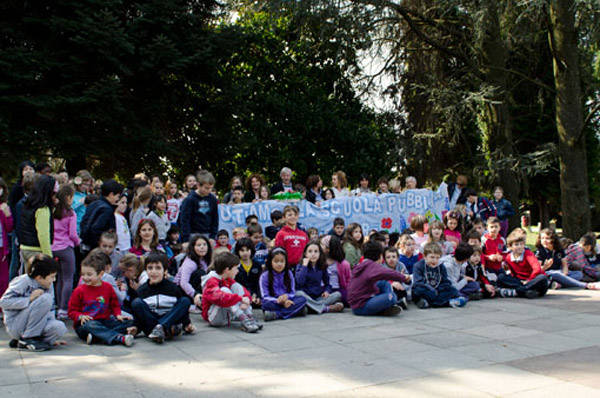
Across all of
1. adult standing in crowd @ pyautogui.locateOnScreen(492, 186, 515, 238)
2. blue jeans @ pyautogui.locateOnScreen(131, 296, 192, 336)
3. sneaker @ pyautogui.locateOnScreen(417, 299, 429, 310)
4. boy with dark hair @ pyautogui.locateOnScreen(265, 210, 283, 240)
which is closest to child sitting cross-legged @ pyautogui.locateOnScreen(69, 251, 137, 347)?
blue jeans @ pyautogui.locateOnScreen(131, 296, 192, 336)

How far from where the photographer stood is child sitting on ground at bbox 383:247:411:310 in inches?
324

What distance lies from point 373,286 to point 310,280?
965 mm

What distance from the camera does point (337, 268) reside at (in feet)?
28.0

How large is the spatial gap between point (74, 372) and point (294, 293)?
3.48 metres

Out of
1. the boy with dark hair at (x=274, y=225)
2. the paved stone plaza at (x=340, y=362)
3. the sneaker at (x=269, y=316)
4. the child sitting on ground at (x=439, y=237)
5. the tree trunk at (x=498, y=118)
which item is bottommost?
the paved stone plaza at (x=340, y=362)

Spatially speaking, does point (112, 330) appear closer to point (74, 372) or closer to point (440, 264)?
point (74, 372)

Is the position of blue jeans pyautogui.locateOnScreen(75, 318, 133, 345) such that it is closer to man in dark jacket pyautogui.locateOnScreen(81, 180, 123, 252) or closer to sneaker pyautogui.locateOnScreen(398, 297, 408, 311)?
man in dark jacket pyautogui.locateOnScreen(81, 180, 123, 252)

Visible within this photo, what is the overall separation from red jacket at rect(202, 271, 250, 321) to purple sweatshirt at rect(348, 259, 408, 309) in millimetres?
1660

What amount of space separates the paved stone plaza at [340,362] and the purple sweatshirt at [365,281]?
1.62 ft

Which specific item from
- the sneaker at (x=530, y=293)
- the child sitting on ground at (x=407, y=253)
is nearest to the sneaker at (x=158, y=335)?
the child sitting on ground at (x=407, y=253)

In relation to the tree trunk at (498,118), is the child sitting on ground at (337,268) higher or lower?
lower

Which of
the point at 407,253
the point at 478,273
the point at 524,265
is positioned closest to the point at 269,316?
the point at 407,253

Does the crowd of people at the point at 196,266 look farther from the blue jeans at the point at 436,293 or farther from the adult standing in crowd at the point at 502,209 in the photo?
the adult standing in crowd at the point at 502,209

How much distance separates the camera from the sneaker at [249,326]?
6680mm
